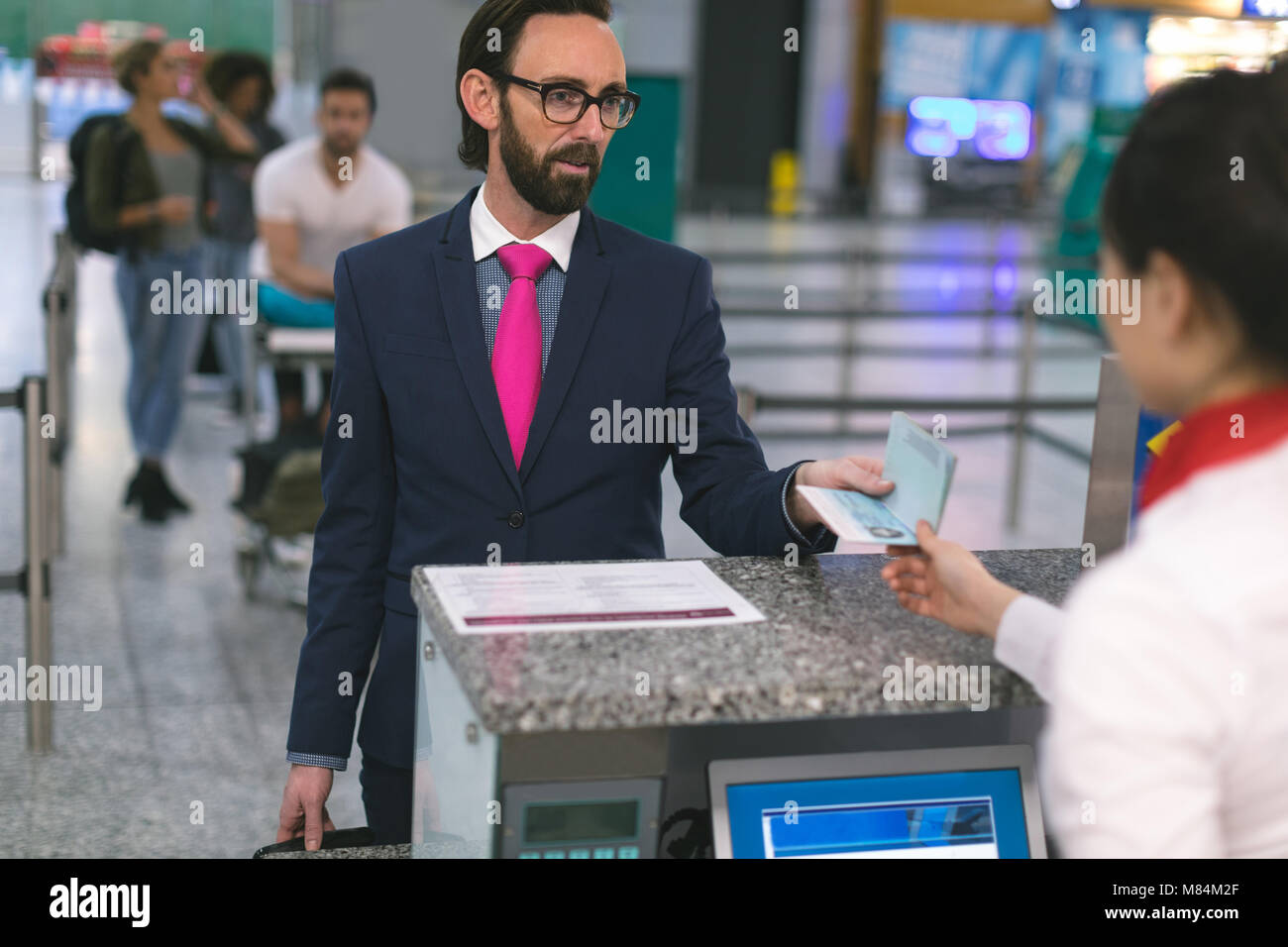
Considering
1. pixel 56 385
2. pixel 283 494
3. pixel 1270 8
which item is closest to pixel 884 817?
pixel 1270 8

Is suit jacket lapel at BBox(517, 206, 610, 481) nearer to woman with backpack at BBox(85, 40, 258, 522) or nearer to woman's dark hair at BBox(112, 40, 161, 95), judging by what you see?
woman with backpack at BBox(85, 40, 258, 522)

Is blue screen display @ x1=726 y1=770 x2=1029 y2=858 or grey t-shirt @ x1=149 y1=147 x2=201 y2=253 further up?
grey t-shirt @ x1=149 y1=147 x2=201 y2=253

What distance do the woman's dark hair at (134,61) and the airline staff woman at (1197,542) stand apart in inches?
214

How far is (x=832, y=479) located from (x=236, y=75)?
19.1 feet

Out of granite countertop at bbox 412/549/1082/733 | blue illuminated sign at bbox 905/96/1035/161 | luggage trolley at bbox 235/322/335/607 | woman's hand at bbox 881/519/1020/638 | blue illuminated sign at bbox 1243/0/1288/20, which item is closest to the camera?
granite countertop at bbox 412/549/1082/733

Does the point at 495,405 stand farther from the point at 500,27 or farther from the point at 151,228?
the point at 151,228

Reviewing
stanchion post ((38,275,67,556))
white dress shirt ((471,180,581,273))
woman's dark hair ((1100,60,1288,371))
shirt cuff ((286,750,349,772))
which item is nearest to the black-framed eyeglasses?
white dress shirt ((471,180,581,273))

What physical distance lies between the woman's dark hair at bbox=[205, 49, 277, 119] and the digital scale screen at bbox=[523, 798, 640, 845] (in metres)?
6.10

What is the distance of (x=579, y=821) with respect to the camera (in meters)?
1.26

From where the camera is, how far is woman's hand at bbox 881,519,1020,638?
131cm

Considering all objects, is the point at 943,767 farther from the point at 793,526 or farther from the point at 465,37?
the point at 465,37

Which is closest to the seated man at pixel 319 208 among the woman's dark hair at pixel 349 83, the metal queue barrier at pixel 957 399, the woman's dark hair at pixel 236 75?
the woman's dark hair at pixel 349 83

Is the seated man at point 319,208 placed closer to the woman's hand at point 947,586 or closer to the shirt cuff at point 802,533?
the shirt cuff at point 802,533
